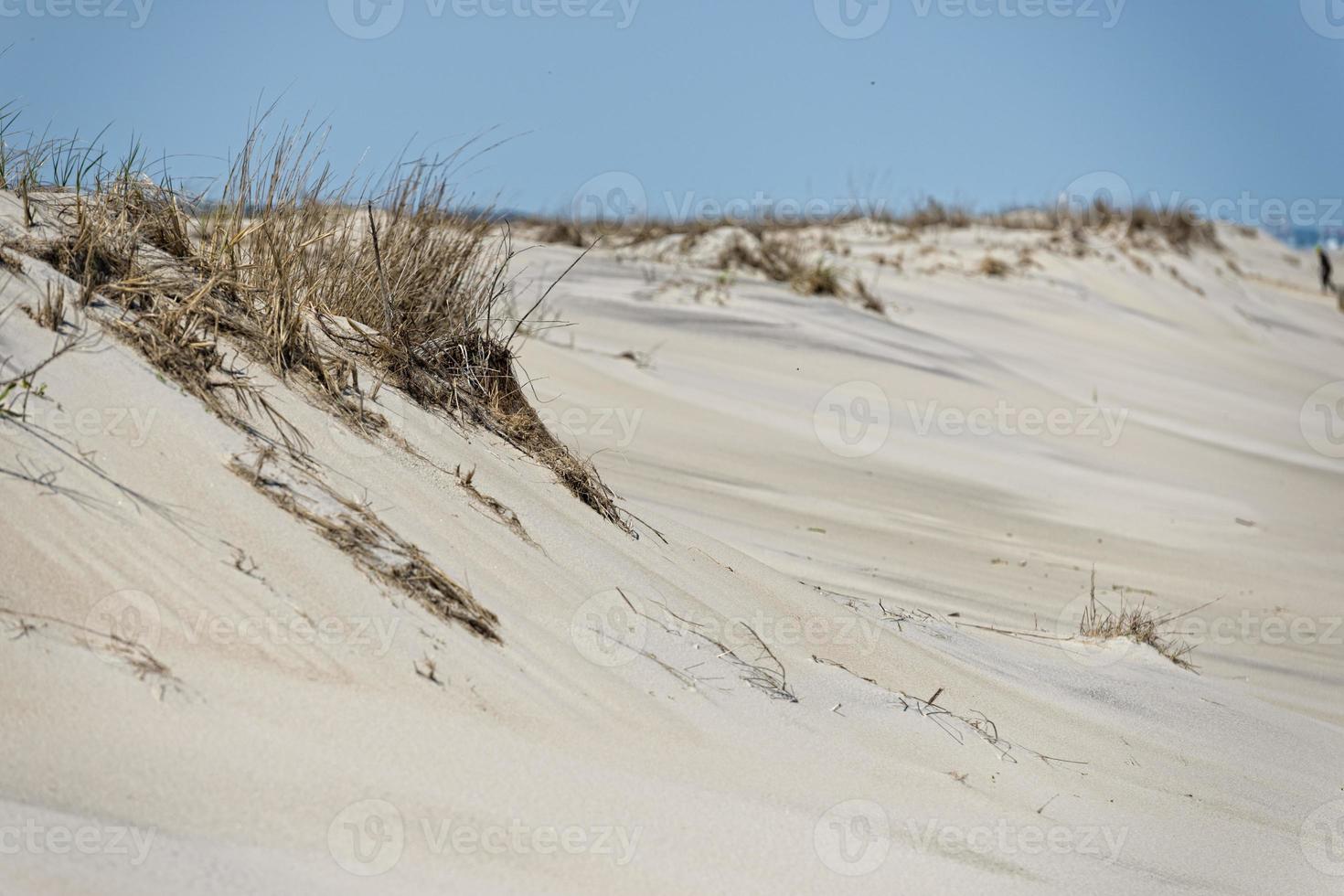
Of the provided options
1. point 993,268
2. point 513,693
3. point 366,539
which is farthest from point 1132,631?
point 993,268

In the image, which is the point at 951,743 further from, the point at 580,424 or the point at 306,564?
the point at 580,424

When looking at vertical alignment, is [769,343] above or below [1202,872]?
above

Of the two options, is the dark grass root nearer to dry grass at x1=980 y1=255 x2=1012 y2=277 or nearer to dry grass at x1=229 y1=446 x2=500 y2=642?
dry grass at x1=229 y1=446 x2=500 y2=642

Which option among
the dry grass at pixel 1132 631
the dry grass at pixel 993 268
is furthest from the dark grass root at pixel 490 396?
the dry grass at pixel 993 268

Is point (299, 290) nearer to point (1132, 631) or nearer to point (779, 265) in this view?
point (1132, 631)

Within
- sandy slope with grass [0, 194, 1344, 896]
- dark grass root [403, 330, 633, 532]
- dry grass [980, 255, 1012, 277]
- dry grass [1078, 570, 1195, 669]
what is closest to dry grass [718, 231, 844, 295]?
dry grass [980, 255, 1012, 277]

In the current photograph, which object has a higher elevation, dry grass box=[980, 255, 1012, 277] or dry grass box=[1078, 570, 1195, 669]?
dry grass box=[980, 255, 1012, 277]

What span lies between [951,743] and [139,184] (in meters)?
2.67

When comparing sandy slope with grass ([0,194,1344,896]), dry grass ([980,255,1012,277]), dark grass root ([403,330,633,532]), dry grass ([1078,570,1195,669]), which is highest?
dry grass ([980,255,1012,277])

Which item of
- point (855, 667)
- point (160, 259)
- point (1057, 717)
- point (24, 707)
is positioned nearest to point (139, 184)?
point (160, 259)

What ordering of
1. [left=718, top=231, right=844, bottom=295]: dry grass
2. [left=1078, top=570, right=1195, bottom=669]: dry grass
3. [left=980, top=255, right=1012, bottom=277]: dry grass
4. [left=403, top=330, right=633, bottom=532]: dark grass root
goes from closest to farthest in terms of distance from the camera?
[left=403, top=330, right=633, bottom=532]: dark grass root, [left=1078, top=570, right=1195, bottom=669]: dry grass, [left=718, top=231, right=844, bottom=295]: dry grass, [left=980, top=255, right=1012, bottom=277]: dry grass

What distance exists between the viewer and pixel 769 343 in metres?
9.77

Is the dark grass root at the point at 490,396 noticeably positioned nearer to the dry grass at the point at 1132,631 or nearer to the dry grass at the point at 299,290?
the dry grass at the point at 299,290

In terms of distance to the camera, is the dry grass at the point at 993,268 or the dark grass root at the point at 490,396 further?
the dry grass at the point at 993,268
